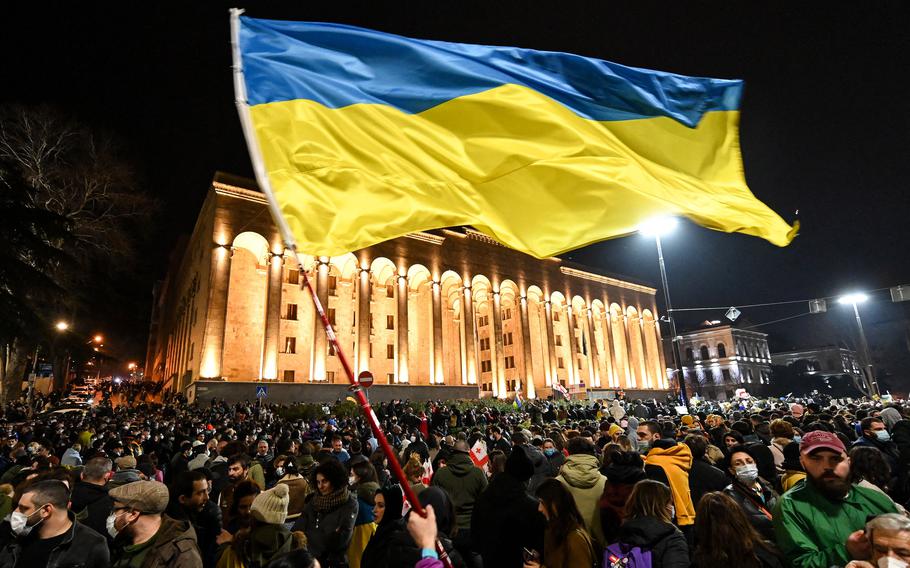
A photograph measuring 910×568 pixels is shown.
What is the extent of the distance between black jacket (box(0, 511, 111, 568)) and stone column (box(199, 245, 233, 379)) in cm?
2758

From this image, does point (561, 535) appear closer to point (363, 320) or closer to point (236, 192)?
point (363, 320)

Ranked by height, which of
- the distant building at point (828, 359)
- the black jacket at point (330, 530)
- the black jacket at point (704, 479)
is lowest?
the black jacket at point (330, 530)

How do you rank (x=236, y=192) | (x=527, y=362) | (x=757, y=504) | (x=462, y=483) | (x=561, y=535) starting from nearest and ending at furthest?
(x=561, y=535)
(x=757, y=504)
(x=462, y=483)
(x=236, y=192)
(x=527, y=362)

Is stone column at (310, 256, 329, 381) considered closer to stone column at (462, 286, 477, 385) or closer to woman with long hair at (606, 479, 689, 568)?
stone column at (462, 286, 477, 385)

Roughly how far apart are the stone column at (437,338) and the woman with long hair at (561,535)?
35527mm

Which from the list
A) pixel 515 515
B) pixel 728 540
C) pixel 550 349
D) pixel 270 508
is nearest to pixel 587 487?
pixel 515 515

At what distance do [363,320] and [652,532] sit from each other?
33.6 meters

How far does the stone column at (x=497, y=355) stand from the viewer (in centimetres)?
4269

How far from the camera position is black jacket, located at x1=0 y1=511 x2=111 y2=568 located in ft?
10.7

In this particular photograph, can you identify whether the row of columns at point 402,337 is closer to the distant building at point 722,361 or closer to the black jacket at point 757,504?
the distant building at point 722,361

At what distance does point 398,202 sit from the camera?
3.46m

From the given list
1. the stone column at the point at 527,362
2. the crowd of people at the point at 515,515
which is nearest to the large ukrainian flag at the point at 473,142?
the crowd of people at the point at 515,515

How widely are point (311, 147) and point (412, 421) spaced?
16341 mm

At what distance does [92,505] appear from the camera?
4.61m
